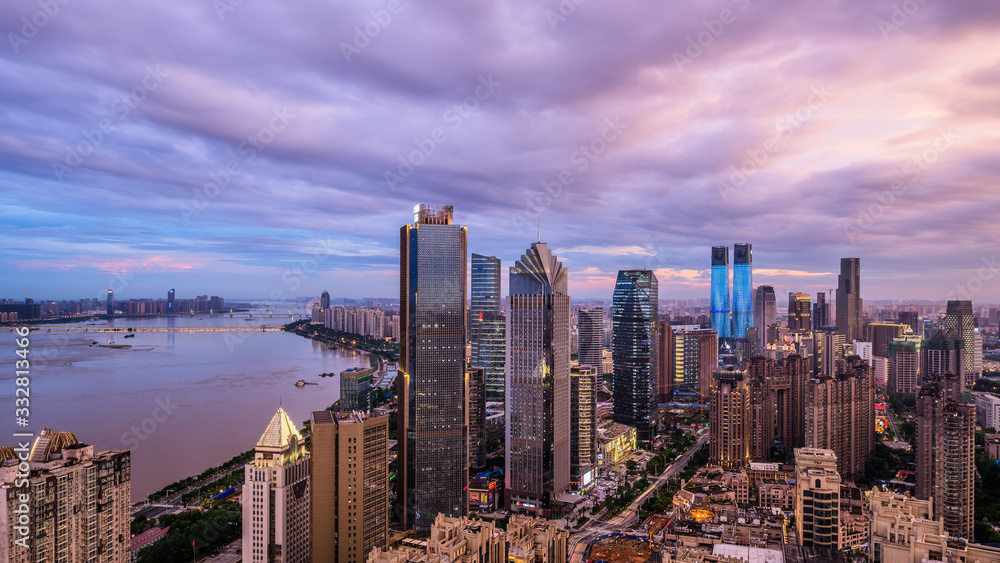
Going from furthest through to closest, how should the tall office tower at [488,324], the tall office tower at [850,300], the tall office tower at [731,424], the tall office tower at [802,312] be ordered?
1. the tall office tower at [802,312]
2. the tall office tower at [850,300]
3. the tall office tower at [488,324]
4. the tall office tower at [731,424]

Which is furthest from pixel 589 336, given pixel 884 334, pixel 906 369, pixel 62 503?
pixel 62 503

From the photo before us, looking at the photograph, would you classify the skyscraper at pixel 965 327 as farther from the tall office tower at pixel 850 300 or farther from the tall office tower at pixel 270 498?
the tall office tower at pixel 270 498

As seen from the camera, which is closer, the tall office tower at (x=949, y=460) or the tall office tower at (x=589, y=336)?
the tall office tower at (x=949, y=460)

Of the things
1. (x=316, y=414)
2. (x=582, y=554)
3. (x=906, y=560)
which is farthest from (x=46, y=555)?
(x=906, y=560)

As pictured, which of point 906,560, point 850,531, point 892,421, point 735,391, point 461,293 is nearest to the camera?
point 906,560

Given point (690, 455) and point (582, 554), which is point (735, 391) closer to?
point (690, 455)

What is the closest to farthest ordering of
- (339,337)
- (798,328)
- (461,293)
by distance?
(461,293)
(798,328)
(339,337)

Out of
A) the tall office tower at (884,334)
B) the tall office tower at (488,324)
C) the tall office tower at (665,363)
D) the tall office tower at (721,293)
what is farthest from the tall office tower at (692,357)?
the tall office tower at (721,293)
